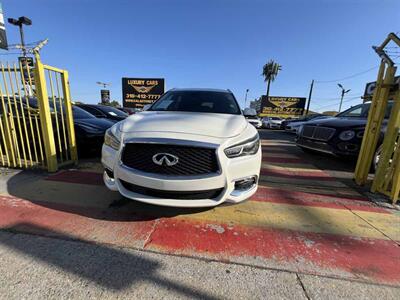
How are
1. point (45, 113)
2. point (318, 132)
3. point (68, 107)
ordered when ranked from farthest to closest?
point (318, 132) < point (68, 107) < point (45, 113)

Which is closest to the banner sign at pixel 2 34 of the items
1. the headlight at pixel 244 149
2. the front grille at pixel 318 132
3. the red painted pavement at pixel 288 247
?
the red painted pavement at pixel 288 247

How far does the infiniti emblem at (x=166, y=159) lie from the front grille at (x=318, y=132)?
4048 mm

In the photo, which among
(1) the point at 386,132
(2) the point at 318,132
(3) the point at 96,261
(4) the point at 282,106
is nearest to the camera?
(3) the point at 96,261

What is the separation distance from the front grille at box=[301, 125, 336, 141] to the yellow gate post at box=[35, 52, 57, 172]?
5.61 meters

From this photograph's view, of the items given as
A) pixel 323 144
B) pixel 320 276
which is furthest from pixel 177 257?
pixel 323 144

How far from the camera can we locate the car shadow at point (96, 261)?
5.08 feet

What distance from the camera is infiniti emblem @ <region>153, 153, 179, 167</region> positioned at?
2014mm

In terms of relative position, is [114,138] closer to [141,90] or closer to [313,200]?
[313,200]

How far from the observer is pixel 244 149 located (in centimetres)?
220

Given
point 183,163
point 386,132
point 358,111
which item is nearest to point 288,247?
point 183,163

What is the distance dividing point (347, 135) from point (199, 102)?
325cm

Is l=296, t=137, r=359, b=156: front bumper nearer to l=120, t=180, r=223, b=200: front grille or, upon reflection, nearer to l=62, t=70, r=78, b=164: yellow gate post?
l=120, t=180, r=223, b=200: front grille

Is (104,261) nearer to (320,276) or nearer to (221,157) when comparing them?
(221,157)

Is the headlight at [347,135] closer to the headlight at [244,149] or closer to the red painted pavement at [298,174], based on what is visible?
the red painted pavement at [298,174]
